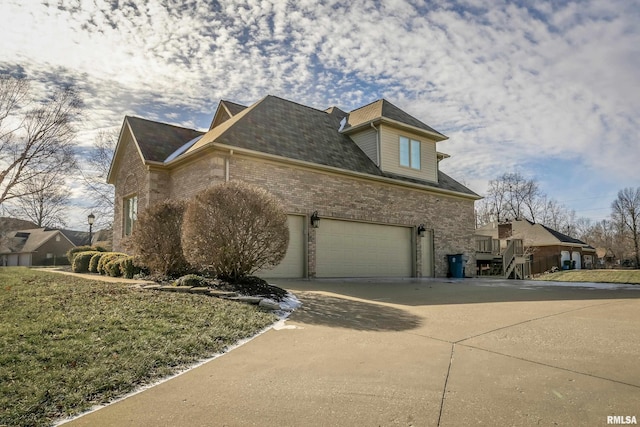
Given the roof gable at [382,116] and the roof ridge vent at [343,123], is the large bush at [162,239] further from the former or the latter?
the roof ridge vent at [343,123]

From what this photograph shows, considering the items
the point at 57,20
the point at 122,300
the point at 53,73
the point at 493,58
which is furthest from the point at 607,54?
the point at 53,73

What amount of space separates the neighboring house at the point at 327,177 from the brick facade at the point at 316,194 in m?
0.04

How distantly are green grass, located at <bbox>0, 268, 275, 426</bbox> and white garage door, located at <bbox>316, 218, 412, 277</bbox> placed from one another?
7133 millimetres

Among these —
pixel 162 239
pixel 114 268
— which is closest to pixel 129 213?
pixel 114 268

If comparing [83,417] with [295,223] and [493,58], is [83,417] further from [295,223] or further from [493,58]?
[493,58]

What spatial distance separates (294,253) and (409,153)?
7.36 metres

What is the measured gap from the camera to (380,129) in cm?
1631

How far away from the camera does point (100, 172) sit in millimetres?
28125

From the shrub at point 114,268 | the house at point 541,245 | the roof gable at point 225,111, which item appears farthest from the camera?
the house at point 541,245

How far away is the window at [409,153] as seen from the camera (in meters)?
17.2

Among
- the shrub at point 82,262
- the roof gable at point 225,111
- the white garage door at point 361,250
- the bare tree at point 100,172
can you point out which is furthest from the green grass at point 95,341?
the bare tree at point 100,172

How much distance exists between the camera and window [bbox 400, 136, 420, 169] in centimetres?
1717

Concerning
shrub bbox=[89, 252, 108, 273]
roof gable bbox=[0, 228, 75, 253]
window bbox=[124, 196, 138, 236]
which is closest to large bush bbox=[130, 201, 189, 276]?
shrub bbox=[89, 252, 108, 273]

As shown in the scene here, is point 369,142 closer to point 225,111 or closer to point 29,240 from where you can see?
point 225,111
